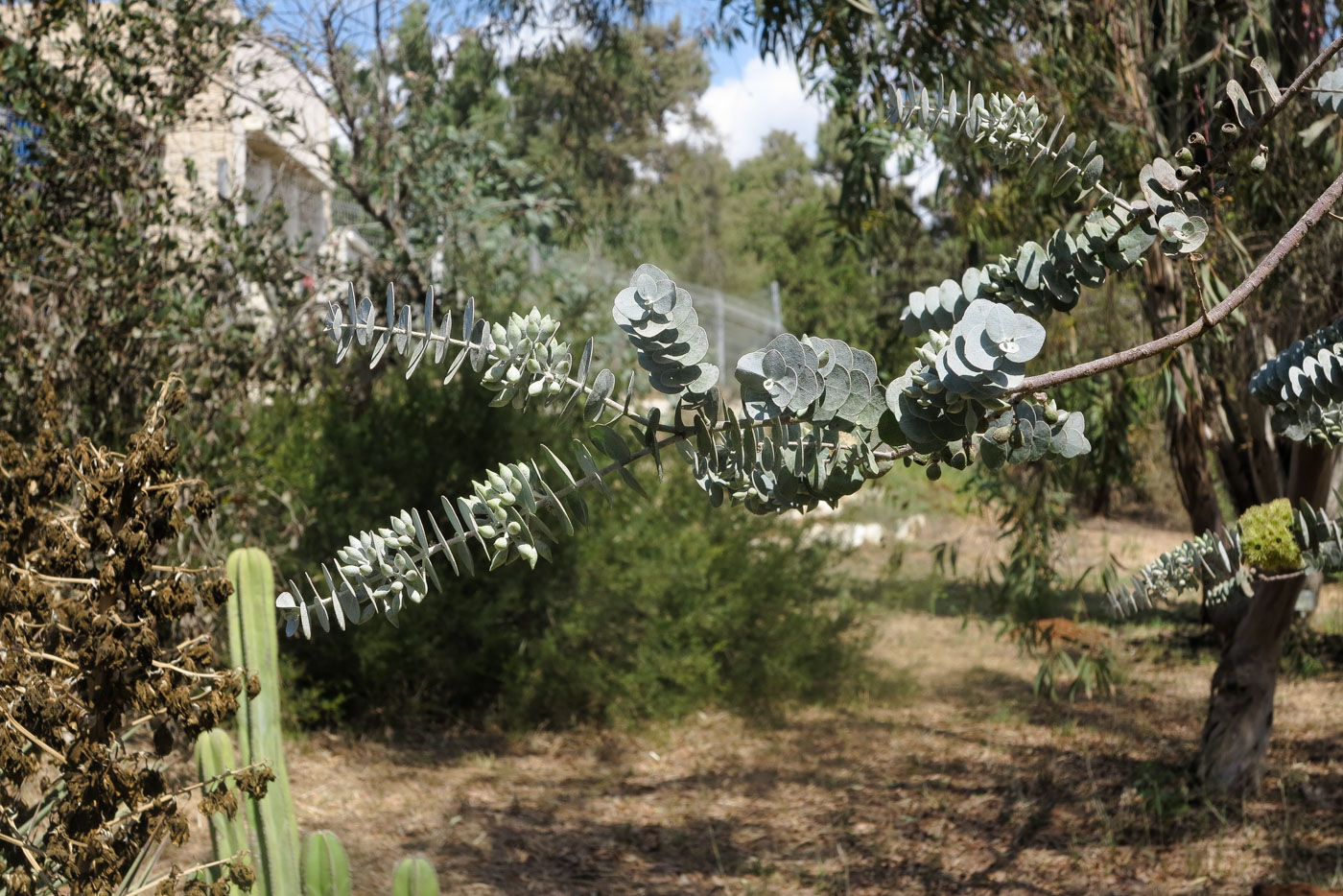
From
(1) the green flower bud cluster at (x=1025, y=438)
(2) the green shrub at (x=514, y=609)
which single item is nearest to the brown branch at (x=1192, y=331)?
(1) the green flower bud cluster at (x=1025, y=438)

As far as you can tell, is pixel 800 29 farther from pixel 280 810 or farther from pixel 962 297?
pixel 962 297

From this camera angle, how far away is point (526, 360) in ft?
3.53

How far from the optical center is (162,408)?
1.93m

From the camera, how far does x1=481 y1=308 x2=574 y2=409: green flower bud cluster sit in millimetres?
1069

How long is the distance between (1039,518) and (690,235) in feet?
77.9

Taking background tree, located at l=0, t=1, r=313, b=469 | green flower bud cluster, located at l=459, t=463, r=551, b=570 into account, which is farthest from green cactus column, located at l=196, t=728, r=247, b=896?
background tree, located at l=0, t=1, r=313, b=469

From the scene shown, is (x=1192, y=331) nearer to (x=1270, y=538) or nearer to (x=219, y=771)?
(x=1270, y=538)

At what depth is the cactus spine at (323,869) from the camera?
94.3 inches

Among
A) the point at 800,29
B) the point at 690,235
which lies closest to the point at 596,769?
the point at 800,29

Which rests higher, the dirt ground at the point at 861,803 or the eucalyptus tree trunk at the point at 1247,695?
the eucalyptus tree trunk at the point at 1247,695

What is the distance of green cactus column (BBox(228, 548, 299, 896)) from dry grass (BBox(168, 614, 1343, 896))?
62.5 inches

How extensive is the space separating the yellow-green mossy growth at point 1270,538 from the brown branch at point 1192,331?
74 cm

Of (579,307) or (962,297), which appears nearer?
(962,297)

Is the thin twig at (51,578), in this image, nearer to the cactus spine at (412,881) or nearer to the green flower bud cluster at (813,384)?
the cactus spine at (412,881)
